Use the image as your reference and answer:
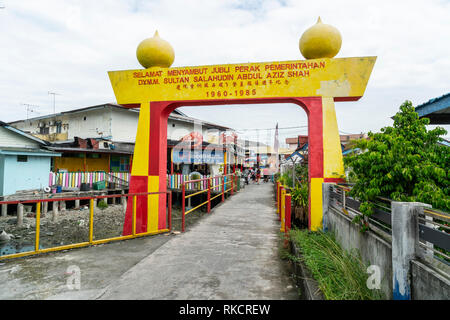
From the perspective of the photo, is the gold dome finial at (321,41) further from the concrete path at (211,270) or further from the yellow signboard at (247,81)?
the concrete path at (211,270)

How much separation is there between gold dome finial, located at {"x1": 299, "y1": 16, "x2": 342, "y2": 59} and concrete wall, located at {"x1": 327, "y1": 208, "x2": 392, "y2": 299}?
12.4 ft

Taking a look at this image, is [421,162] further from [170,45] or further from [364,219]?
[170,45]

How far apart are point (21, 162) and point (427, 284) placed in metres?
17.7

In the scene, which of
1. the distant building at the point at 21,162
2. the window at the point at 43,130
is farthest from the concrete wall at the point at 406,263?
the window at the point at 43,130

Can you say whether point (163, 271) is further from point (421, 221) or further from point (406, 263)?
point (421, 221)

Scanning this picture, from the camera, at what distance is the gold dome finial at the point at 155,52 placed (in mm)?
7062

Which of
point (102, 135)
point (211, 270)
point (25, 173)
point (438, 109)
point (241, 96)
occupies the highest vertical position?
point (102, 135)

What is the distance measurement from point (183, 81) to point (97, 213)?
1060 centimetres

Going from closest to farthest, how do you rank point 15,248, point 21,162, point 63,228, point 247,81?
point 247,81
point 15,248
point 63,228
point 21,162

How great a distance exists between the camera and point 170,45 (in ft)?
23.9

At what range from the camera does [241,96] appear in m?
6.68

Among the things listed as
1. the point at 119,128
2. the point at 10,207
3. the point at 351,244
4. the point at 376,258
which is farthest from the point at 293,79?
the point at 119,128

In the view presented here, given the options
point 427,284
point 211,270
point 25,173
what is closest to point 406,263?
point 427,284

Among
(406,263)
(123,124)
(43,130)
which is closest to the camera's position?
(406,263)
